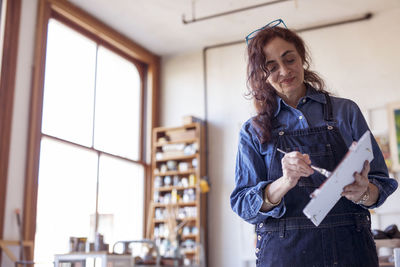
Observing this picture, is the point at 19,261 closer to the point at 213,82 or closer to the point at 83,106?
the point at 83,106

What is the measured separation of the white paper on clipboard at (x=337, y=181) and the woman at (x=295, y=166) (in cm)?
4

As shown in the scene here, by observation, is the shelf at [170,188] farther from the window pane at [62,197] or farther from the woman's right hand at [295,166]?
the woman's right hand at [295,166]

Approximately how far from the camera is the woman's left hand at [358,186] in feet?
4.36

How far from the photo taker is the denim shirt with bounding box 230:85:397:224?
4.83 ft

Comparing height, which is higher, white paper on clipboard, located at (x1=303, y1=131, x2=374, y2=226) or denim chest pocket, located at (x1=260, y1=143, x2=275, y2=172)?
denim chest pocket, located at (x1=260, y1=143, x2=275, y2=172)

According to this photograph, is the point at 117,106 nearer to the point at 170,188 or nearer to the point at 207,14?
the point at 170,188

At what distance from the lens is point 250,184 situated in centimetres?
155

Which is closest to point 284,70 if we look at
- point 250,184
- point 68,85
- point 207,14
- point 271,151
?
point 271,151

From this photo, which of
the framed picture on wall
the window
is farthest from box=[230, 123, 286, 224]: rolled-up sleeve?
the framed picture on wall

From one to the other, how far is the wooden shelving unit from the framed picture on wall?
8.77ft

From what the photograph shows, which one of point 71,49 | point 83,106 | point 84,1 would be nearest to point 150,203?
point 83,106

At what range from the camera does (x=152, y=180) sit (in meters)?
7.74

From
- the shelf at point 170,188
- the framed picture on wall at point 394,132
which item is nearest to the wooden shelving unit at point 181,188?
the shelf at point 170,188

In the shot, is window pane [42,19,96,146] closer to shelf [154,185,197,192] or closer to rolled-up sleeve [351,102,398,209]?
shelf [154,185,197,192]
